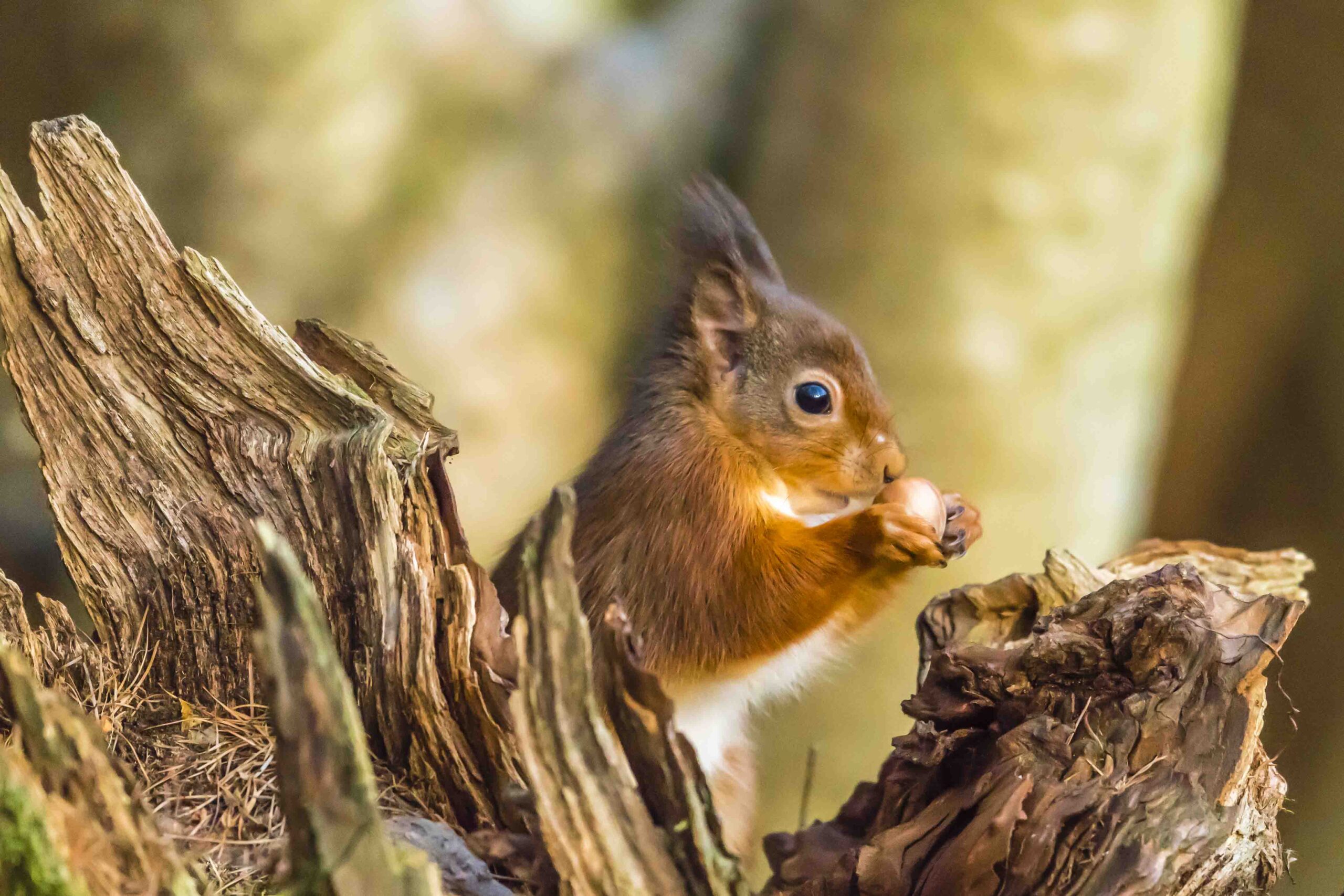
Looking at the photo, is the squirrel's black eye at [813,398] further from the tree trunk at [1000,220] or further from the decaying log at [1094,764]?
the tree trunk at [1000,220]

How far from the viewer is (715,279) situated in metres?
1.32

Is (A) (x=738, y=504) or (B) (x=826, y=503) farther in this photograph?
(B) (x=826, y=503)

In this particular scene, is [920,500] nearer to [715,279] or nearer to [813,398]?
[813,398]

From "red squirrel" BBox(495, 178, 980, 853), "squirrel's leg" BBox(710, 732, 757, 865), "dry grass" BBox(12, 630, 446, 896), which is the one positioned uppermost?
"red squirrel" BBox(495, 178, 980, 853)

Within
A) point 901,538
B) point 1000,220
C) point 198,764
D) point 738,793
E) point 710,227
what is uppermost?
point 1000,220

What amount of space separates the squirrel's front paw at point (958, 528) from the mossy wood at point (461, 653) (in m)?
0.11

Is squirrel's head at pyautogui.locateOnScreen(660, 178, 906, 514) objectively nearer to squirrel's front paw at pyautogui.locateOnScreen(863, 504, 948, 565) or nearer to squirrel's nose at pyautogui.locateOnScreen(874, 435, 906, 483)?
squirrel's nose at pyautogui.locateOnScreen(874, 435, 906, 483)

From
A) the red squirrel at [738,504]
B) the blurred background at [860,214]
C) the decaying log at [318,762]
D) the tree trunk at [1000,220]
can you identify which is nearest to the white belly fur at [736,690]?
Answer: the red squirrel at [738,504]

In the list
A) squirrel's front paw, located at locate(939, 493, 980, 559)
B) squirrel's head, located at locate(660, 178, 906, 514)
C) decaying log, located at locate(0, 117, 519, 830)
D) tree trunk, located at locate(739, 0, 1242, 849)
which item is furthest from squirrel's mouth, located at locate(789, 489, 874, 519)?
tree trunk, located at locate(739, 0, 1242, 849)

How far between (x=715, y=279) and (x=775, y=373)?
0.14m

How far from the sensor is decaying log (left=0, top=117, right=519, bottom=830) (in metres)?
0.99

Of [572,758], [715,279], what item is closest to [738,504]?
[715,279]

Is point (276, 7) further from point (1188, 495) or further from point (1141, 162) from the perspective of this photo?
point (1188, 495)

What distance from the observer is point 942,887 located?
851mm
